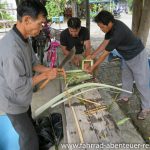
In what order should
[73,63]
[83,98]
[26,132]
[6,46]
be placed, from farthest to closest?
1. [73,63]
2. [83,98]
3. [26,132]
4. [6,46]

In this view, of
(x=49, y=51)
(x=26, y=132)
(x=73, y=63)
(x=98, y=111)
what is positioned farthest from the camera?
(x=49, y=51)

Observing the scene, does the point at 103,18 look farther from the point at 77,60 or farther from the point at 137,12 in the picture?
the point at 137,12

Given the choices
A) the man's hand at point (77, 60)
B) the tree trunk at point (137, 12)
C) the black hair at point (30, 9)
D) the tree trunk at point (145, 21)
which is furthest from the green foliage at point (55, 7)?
the black hair at point (30, 9)

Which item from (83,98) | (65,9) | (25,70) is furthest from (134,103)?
(65,9)

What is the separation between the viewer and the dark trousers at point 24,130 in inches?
91.5

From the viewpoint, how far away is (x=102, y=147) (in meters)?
2.11

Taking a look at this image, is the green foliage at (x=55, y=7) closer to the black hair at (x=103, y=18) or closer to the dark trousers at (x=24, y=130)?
the black hair at (x=103, y=18)

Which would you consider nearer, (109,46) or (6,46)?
(6,46)

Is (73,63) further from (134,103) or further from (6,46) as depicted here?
(6,46)

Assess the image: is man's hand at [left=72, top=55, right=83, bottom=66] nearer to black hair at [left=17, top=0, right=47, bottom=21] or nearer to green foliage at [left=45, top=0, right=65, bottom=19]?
black hair at [left=17, top=0, right=47, bottom=21]

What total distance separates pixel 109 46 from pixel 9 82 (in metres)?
1.71

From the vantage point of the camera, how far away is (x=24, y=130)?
7.77 feet

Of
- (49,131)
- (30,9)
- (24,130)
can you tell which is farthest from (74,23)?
(24,130)

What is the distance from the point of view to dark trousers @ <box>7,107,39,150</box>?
7.63ft
